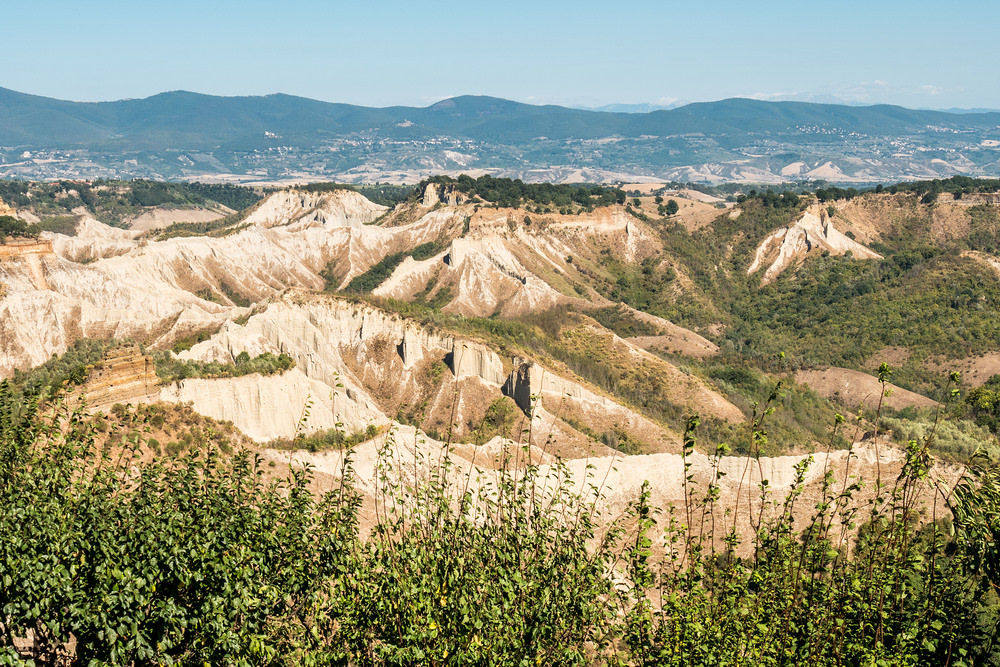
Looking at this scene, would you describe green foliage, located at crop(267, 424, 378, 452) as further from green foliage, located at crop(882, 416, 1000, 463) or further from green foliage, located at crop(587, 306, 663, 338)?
green foliage, located at crop(587, 306, 663, 338)

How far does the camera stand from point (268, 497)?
56.0ft

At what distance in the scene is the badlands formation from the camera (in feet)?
119

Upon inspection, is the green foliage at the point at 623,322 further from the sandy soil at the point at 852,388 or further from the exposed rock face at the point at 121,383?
the exposed rock face at the point at 121,383

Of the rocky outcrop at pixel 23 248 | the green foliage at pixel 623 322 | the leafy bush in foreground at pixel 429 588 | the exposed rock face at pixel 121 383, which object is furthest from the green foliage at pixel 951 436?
the rocky outcrop at pixel 23 248

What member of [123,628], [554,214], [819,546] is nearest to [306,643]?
[123,628]

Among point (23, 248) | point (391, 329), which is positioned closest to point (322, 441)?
point (391, 329)

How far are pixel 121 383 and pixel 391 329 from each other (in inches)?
1148

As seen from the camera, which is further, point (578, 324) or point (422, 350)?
point (578, 324)

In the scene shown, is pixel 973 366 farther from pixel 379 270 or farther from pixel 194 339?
pixel 379 270

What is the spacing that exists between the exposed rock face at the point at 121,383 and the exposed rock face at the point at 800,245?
92.2m

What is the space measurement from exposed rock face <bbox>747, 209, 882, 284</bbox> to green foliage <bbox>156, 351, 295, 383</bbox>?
84.1m

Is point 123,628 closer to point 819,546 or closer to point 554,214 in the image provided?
point 819,546

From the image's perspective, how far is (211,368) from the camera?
37969 millimetres

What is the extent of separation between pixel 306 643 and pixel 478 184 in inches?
4925
